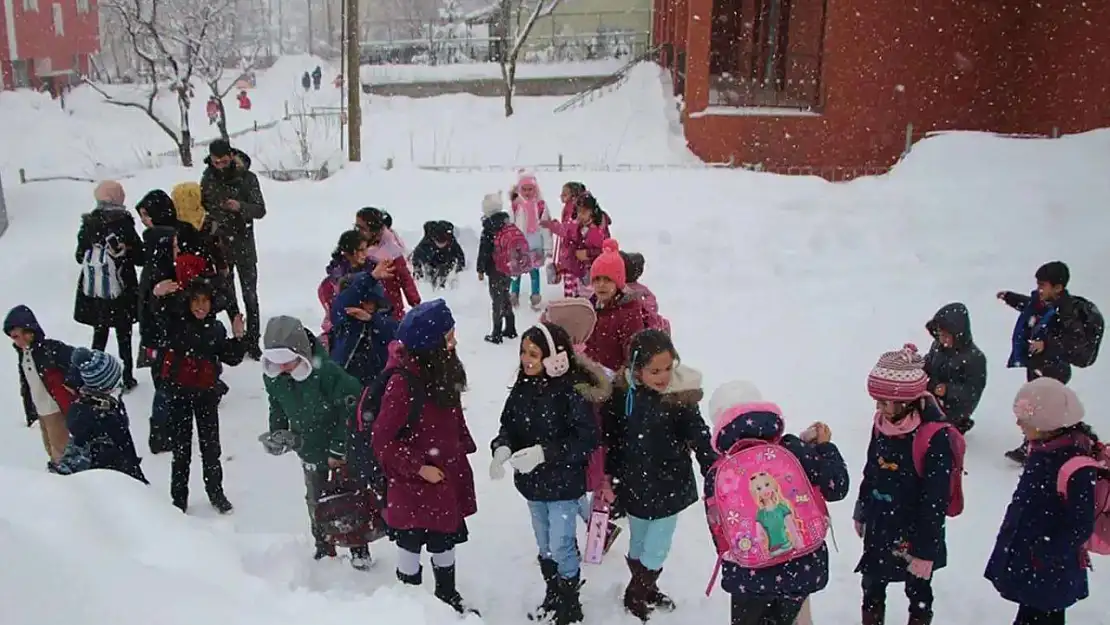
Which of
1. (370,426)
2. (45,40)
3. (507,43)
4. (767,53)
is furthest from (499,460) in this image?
(45,40)

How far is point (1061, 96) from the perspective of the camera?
1738cm

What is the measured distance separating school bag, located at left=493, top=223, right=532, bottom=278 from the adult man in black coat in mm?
2352

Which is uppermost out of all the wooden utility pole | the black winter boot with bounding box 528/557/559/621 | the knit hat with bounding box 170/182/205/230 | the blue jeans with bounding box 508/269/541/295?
the wooden utility pole

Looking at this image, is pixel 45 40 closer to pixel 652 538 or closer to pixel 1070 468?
pixel 652 538

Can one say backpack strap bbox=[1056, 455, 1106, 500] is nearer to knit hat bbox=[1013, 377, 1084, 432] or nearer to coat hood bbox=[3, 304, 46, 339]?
knit hat bbox=[1013, 377, 1084, 432]

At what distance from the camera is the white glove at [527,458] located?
3855 mm

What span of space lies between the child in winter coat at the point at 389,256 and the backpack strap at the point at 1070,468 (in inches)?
162

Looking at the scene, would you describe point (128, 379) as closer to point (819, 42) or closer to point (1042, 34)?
point (819, 42)

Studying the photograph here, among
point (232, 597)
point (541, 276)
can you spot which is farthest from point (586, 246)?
point (232, 597)

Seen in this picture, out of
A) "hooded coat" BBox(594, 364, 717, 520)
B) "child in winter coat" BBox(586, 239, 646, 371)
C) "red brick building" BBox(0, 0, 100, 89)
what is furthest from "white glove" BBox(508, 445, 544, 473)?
"red brick building" BBox(0, 0, 100, 89)

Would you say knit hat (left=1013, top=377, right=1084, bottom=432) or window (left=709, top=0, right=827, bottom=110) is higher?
window (left=709, top=0, right=827, bottom=110)

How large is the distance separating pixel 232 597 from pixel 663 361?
2.07 metres

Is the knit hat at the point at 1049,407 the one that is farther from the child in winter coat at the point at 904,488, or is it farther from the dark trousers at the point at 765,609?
the dark trousers at the point at 765,609

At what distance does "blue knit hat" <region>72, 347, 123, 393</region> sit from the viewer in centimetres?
445
